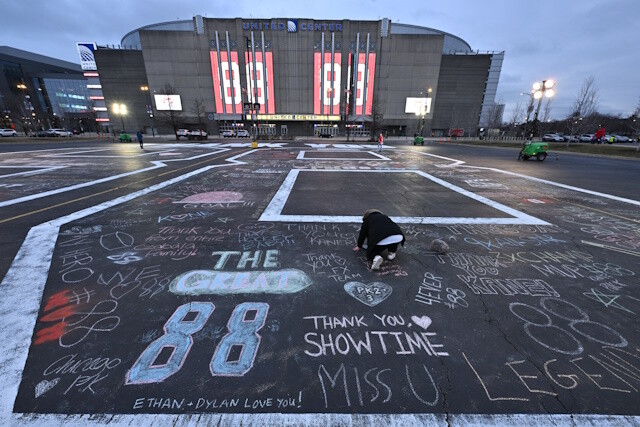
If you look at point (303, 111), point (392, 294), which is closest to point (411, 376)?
point (392, 294)

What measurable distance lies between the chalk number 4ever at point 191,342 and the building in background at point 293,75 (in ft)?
181

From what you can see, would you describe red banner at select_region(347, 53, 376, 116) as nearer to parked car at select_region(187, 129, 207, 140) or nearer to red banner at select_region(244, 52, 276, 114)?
red banner at select_region(244, 52, 276, 114)

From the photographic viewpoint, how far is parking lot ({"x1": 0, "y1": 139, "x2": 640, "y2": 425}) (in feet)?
7.44

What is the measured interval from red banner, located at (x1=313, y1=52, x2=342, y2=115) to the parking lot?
56680 millimetres

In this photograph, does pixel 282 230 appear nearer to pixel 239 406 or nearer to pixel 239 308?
pixel 239 308

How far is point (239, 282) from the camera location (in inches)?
158

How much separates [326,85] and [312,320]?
61586 mm

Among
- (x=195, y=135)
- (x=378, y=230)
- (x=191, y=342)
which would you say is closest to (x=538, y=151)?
(x=378, y=230)

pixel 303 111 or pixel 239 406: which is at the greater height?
pixel 303 111

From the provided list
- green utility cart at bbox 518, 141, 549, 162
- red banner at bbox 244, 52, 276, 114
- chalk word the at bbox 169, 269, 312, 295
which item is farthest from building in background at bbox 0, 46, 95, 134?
green utility cart at bbox 518, 141, 549, 162

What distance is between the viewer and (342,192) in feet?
32.1

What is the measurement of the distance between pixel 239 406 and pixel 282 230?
13.5ft

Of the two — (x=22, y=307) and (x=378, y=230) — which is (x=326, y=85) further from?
Answer: (x=22, y=307)

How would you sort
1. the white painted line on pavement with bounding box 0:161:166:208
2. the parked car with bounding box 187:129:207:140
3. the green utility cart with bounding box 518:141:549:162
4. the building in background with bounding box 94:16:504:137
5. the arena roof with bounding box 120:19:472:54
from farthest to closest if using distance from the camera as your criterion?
the arena roof with bounding box 120:19:472:54, the building in background with bounding box 94:16:504:137, the parked car with bounding box 187:129:207:140, the green utility cart with bounding box 518:141:549:162, the white painted line on pavement with bounding box 0:161:166:208
